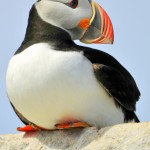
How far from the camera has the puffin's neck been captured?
18.6 feet

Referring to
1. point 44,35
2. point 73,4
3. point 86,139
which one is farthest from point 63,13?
point 86,139

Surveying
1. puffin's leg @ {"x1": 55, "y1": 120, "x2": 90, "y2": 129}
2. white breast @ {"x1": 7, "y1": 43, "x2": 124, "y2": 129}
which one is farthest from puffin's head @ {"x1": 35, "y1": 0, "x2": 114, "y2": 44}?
puffin's leg @ {"x1": 55, "y1": 120, "x2": 90, "y2": 129}

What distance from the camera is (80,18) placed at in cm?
584

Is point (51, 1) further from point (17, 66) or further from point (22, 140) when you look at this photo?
point (22, 140)

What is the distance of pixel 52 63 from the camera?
5477 millimetres

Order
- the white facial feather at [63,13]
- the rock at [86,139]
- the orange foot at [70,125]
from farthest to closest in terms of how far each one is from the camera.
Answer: the white facial feather at [63,13] → the orange foot at [70,125] → the rock at [86,139]

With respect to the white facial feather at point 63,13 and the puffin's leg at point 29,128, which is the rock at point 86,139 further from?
the white facial feather at point 63,13

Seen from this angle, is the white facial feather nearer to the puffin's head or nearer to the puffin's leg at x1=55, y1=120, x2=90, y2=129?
the puffin's head

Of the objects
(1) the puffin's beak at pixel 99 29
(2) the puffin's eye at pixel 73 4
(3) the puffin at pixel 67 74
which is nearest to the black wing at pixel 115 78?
(3) the puffin at pixel 67 74

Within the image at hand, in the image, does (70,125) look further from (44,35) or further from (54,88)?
(44,35)

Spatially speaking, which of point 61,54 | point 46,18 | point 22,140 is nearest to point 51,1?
point 46,18

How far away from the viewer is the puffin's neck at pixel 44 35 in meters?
5.67

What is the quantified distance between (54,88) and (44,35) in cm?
47

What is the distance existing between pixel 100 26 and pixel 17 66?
0.72 metres
